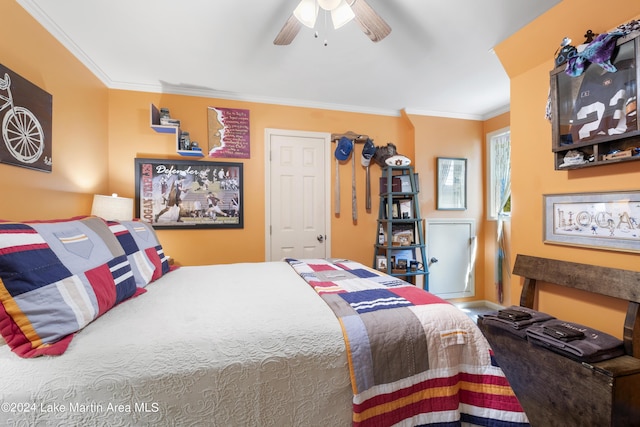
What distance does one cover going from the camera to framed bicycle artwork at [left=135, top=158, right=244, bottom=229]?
9.27 feet

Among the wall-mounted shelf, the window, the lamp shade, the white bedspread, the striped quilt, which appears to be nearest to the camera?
the white bedspread

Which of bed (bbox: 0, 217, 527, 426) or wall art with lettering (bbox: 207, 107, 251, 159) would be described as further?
wall art with lettering (bbox: 207, 107, 251, 159)

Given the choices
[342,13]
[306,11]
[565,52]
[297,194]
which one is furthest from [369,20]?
[297,194]

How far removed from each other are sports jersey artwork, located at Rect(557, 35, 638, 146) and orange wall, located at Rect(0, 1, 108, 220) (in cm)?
334

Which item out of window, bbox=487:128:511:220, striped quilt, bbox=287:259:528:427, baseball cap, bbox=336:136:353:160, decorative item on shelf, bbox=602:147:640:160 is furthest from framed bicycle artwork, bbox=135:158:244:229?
window, bbox=487:128:511:220

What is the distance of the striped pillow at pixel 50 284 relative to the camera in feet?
2.79

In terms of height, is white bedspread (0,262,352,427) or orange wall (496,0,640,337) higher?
orange wall (496,0,640,337)

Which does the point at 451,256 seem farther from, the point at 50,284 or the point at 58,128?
the point at 58,128

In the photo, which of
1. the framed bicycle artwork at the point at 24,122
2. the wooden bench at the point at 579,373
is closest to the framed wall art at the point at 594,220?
the wooden bench at the point at 579,373

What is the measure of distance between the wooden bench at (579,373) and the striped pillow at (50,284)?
2.16 m

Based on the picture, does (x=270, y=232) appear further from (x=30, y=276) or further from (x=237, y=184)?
(x=30, y=276)

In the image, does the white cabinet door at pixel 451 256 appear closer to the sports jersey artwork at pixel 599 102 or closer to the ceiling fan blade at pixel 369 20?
the sports jersey artwork at pixel 599 102

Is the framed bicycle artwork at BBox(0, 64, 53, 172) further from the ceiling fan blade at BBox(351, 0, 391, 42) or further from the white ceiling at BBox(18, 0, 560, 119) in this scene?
the ceiling fan blade at BBox(351, 0, 391, 42)

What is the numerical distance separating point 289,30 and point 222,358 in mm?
1753
